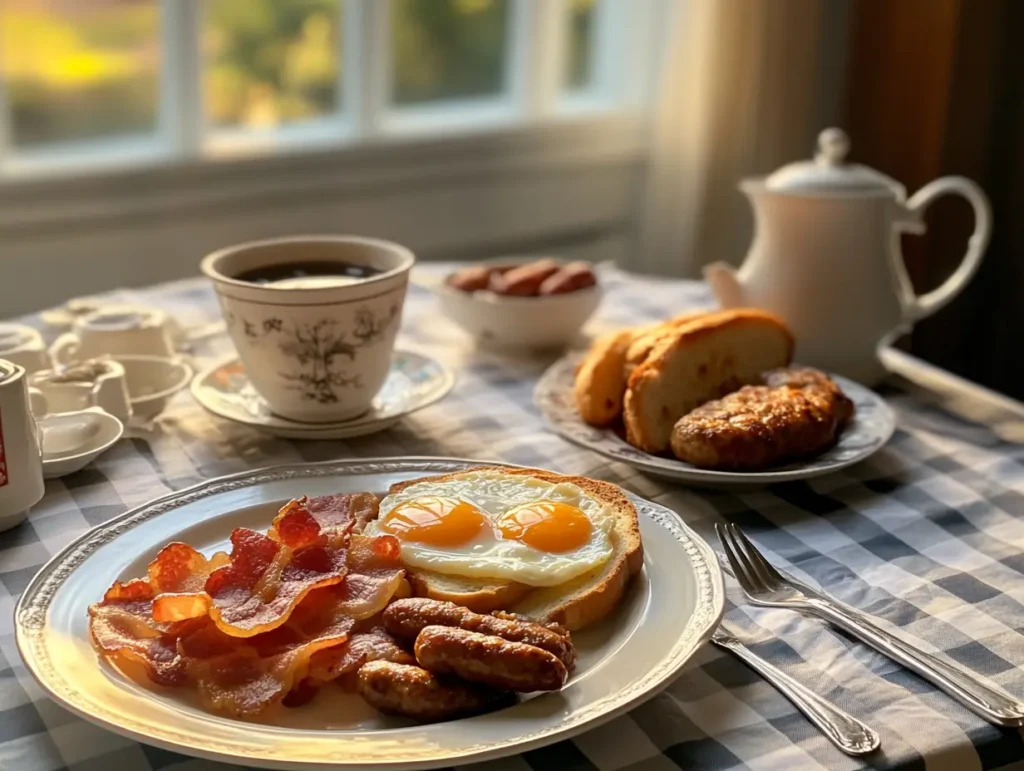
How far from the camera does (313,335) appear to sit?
3.89 feet

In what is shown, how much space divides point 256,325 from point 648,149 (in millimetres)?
2176

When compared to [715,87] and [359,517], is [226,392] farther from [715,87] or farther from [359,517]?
[715,87]

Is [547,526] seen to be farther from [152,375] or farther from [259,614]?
[152,375]

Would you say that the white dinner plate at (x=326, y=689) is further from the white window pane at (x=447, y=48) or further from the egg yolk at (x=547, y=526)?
the white window pane at (x=447, y=48)

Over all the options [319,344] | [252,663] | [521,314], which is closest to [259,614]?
[252,663]

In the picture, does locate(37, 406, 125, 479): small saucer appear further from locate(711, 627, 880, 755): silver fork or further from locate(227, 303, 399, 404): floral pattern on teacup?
locate(711, 627, 880, 755): silver fork

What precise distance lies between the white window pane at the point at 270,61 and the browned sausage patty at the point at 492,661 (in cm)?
213

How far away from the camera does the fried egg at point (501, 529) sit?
2.81 ft

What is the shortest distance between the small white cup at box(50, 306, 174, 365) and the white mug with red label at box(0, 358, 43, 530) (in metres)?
0.36

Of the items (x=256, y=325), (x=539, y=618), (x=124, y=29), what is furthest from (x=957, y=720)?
(x=124, y=29)

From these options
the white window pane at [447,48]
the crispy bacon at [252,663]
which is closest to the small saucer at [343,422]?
the crispy bacon at [252,663]

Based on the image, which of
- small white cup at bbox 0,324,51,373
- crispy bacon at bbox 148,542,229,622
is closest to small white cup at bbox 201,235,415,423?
small white cup at bbox 0,324,51,373

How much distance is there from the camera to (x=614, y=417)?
1233 mm

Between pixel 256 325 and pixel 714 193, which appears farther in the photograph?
pixel 714 193
